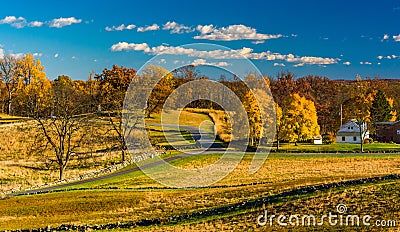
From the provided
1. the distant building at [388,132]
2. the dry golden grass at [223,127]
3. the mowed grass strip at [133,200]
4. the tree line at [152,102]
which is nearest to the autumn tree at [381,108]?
the tree line at [152,102]

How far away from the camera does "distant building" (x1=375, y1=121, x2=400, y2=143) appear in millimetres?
99269

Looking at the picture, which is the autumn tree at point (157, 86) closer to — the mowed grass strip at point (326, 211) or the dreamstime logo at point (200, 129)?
the dreamstime logo at point (200, 129)

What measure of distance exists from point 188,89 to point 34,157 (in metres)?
31.0

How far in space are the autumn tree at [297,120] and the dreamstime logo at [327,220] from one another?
172 ft

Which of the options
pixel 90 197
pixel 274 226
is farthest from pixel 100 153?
pixel 274 226

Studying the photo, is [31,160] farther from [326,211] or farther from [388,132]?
[388,132]

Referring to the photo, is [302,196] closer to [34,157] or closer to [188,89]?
[188,89]

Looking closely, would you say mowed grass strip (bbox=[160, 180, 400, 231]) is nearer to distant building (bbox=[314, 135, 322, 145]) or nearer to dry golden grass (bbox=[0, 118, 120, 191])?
dry golden grass (bbox=[0, 118, 120, 191])

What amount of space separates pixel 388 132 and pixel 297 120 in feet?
102

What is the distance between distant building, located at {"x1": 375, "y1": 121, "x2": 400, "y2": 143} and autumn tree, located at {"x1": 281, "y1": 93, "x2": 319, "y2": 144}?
82.8 feet

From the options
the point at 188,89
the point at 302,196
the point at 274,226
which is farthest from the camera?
the point at 188,89

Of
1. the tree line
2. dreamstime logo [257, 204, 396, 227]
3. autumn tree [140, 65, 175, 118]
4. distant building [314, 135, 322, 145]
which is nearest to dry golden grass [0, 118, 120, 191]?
the tree line

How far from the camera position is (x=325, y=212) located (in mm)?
26953

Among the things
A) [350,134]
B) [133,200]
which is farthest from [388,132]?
[133,200]
